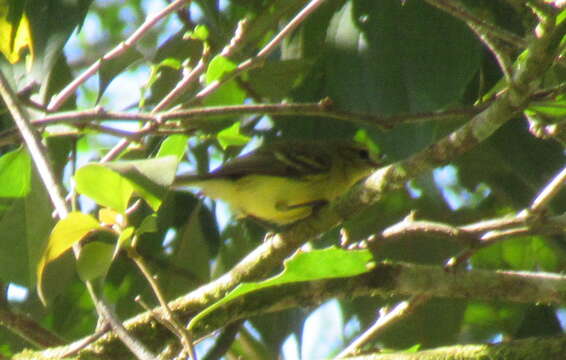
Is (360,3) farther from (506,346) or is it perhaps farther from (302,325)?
(506,346)

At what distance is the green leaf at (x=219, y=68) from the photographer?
10.6 ft

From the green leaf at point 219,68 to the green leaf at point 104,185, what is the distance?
0.90 m

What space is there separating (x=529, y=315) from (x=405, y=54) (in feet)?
3.97

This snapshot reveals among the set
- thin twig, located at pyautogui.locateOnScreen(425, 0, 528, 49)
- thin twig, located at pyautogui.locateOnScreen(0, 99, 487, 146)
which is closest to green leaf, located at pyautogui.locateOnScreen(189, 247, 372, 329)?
thin twig, located at pyautogui.locateOnScreen(0, 99, 487, 146)

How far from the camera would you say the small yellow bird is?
16.2 feet

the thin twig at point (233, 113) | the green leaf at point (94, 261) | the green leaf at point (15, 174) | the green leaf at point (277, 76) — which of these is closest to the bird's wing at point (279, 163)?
the green leaf at point (277, 76)

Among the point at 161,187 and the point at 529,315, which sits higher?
the point at 161,187

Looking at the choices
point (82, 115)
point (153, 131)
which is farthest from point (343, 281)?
point (82, 115)

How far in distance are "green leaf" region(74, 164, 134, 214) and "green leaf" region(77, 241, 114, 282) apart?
108 millimetres

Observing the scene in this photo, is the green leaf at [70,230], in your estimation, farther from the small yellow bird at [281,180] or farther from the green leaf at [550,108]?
the small yellow bird at [281,180]

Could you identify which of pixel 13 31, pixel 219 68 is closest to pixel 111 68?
pixel 13 31

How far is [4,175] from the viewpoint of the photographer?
3.48m

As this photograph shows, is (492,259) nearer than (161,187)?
No

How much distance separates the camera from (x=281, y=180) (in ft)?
17.3
